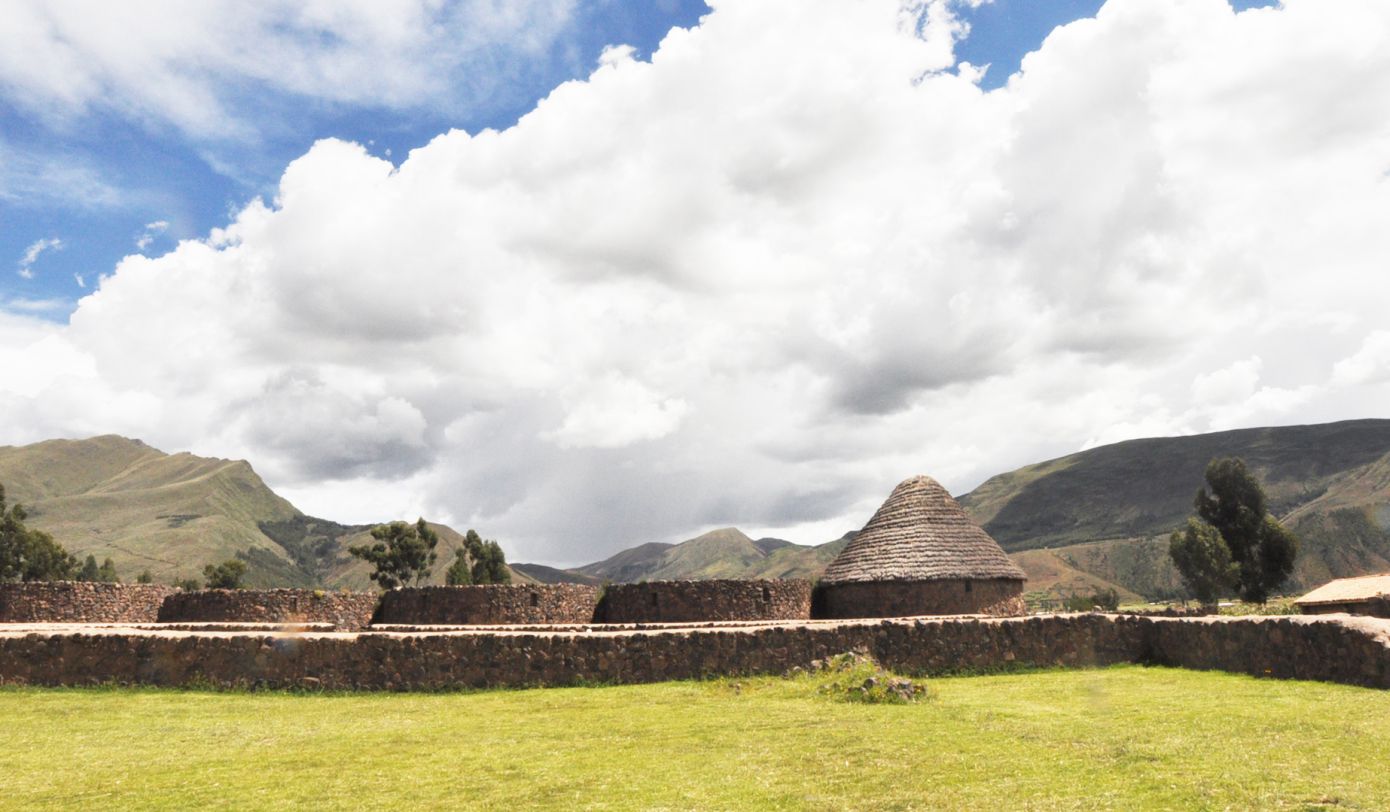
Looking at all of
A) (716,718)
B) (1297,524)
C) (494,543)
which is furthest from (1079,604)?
(1297,524)

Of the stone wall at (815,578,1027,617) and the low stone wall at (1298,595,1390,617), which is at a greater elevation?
the stone wall at (815,578,1027,617)

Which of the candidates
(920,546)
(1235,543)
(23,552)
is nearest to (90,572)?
(23,552)

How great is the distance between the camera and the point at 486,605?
85.8ft

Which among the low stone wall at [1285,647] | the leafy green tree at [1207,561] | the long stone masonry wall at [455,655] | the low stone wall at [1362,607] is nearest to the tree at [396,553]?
the leafy green tree at [1207,561]

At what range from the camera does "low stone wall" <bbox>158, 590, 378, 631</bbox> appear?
27.4 m

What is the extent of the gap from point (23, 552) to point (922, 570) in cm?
6269

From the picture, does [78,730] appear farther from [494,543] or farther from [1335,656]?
[494,543]

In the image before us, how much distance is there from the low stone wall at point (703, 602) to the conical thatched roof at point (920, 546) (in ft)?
9.56

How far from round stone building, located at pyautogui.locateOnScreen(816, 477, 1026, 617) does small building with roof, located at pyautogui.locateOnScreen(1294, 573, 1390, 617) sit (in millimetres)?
11467

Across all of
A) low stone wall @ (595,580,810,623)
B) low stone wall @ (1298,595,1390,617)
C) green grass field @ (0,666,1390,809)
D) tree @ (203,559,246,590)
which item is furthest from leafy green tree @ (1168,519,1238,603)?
tree @ (203,559,246,590)

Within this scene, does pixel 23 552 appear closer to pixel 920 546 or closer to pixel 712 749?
pixel 920 546

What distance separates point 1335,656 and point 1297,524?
218671 mm

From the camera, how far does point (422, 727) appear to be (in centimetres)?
1247

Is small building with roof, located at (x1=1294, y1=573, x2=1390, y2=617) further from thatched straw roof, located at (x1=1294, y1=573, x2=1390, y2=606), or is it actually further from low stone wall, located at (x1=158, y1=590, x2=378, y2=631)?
low stone wall, located at (x1=158, y1=590, x2=378, y2=631)
